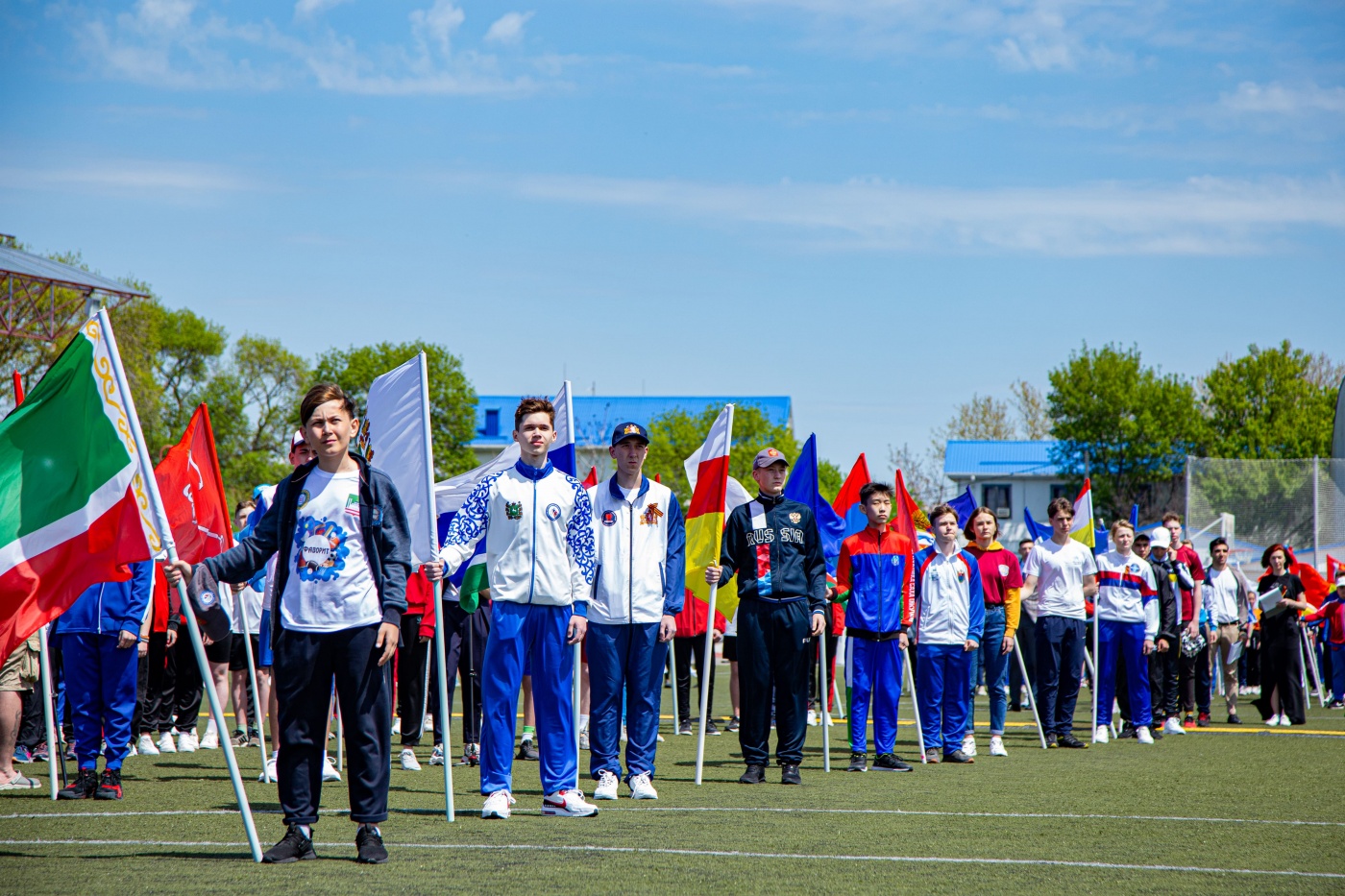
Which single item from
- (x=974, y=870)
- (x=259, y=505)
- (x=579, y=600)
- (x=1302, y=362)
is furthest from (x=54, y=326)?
(x=1302, y=362)

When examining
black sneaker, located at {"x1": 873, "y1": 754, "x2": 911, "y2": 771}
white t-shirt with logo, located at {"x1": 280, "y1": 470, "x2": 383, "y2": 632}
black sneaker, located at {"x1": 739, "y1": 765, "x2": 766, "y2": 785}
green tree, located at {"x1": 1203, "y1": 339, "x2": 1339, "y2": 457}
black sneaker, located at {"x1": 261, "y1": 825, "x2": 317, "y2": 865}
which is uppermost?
green tree, located at {"x1": 1203, "y1": 339, "x2": 1339, "y2": 457}

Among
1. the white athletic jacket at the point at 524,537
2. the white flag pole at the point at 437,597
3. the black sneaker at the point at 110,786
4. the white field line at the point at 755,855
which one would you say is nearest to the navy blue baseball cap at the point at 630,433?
the white athletic jacket at the point at 524,537

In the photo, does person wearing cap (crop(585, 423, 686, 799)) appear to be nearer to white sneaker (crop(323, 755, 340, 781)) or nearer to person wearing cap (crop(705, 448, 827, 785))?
person wearing cap (crop(705, 448, 827, 785))

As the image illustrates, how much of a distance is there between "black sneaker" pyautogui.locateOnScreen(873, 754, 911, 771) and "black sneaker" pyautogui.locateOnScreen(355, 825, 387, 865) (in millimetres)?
5769

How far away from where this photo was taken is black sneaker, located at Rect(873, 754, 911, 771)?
11156 millimetres

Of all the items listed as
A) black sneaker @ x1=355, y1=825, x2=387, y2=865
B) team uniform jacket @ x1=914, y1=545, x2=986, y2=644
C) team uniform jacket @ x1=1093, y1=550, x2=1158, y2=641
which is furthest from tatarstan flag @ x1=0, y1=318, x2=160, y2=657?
team uniform jacket @ x1=1093, y1=550, x2=1158, y2=641

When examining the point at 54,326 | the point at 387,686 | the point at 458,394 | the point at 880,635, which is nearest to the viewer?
the point at 387,686

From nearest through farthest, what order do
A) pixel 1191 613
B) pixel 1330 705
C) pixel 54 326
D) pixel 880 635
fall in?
pixel 880 635 → pixel 1191 613 → pixel 1330 705 → pixel 54 326

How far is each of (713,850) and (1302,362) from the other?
2448 inches

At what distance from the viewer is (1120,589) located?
47.2ft

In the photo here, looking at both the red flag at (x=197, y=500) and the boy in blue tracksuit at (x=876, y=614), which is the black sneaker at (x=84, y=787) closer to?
the red flag at (x=197, y=500)

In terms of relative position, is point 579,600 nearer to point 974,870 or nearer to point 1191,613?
point 974,870

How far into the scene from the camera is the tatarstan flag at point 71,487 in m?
6.54

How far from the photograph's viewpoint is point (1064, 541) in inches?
546
